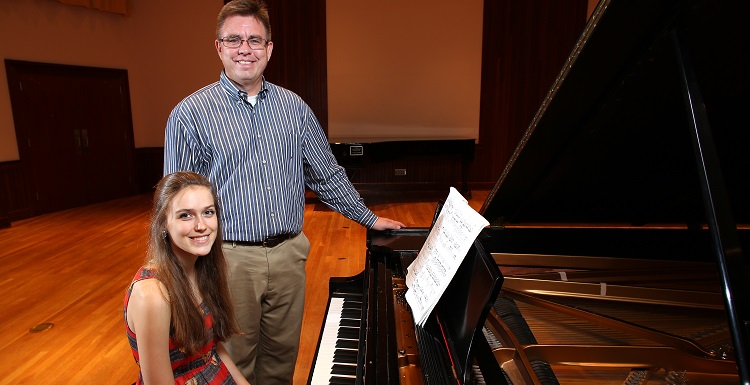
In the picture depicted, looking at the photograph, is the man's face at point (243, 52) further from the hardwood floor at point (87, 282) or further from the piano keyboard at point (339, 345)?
the hardwood floor at point (87, 282)

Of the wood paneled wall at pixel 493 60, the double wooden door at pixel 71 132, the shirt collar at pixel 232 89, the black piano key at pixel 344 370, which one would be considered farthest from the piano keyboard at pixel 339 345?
the double wooden door at pixel 71 132

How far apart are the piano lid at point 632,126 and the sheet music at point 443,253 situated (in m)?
0.45

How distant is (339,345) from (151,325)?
1.90 feet

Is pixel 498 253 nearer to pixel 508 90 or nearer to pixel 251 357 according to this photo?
pixel 251 357

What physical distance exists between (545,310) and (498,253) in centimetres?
35

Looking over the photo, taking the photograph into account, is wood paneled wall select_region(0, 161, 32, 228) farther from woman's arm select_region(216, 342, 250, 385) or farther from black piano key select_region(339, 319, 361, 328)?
black piano key select_region(339, 319, 361, 328)

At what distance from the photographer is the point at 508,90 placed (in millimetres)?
8484

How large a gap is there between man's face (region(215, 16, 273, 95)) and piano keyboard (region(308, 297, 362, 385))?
0.96 meters

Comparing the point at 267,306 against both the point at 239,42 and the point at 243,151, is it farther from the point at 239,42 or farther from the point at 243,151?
the point at 239,42

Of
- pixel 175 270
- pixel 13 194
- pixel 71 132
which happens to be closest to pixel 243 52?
pixel 175 270

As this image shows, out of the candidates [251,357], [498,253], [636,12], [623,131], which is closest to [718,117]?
[623,131]

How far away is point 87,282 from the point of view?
13.8 ft

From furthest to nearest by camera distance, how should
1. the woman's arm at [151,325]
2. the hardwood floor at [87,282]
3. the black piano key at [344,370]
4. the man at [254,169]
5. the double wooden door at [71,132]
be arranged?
the double wooden door at [71,132] < the hardwood floor at [87,282] < the man at [254,169] < the black piano key at [344,370] < the woman's arm at [151,325]

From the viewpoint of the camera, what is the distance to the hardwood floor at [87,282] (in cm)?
288
